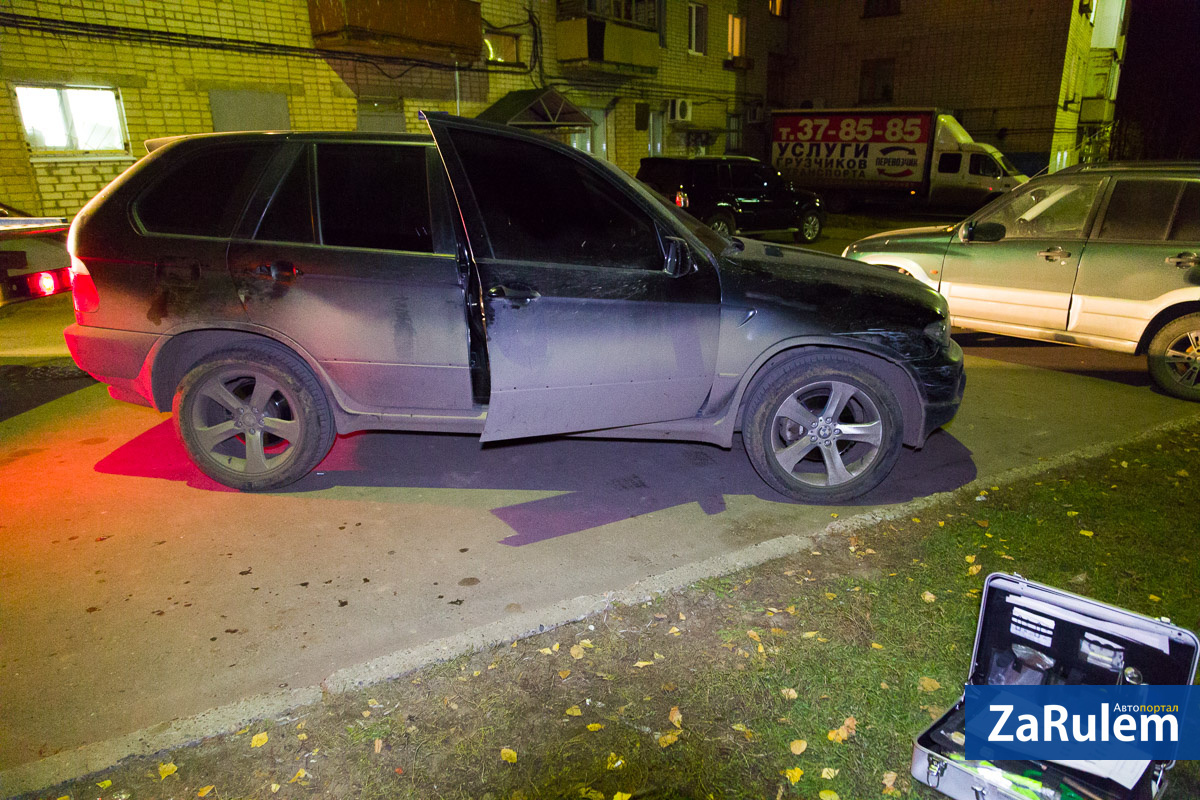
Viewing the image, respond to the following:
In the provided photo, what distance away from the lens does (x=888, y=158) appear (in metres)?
21.6

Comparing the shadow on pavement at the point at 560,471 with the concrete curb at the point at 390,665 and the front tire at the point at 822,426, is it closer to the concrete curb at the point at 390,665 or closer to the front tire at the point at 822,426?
the front tire at the point at 822,426

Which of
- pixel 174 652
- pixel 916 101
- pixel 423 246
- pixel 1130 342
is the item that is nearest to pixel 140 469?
pixel 174 652

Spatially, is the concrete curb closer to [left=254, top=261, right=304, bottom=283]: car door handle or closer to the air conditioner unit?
[left=254, top=261, right=304, bottom=283]: car door handle

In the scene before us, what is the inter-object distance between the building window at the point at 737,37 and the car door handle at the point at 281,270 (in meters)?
24.4

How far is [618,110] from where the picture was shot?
20.4 meters

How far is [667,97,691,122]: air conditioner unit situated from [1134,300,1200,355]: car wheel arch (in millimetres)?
18157

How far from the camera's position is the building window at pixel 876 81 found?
27609mm

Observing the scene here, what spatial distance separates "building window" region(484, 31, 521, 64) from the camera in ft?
53.6

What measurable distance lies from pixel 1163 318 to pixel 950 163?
16.5m

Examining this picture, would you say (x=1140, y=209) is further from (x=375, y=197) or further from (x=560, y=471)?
(x=375, y=197)

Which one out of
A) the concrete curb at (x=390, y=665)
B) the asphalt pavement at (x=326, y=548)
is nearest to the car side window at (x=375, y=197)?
the asphalt pavement at (x=326, y=548)

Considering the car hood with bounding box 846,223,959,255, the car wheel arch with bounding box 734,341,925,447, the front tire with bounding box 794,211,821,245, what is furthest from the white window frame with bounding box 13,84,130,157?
the front tire with bounding box 794,211,821,245

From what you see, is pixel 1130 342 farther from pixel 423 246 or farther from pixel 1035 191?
pixel 423 246

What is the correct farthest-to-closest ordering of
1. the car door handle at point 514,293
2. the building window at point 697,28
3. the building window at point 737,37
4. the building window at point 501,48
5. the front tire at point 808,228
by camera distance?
the building window at point 737,37
the building window at point 697,28
the front tire at point 808,228
the building window at point 501,48
the car door handle at point 514,293
